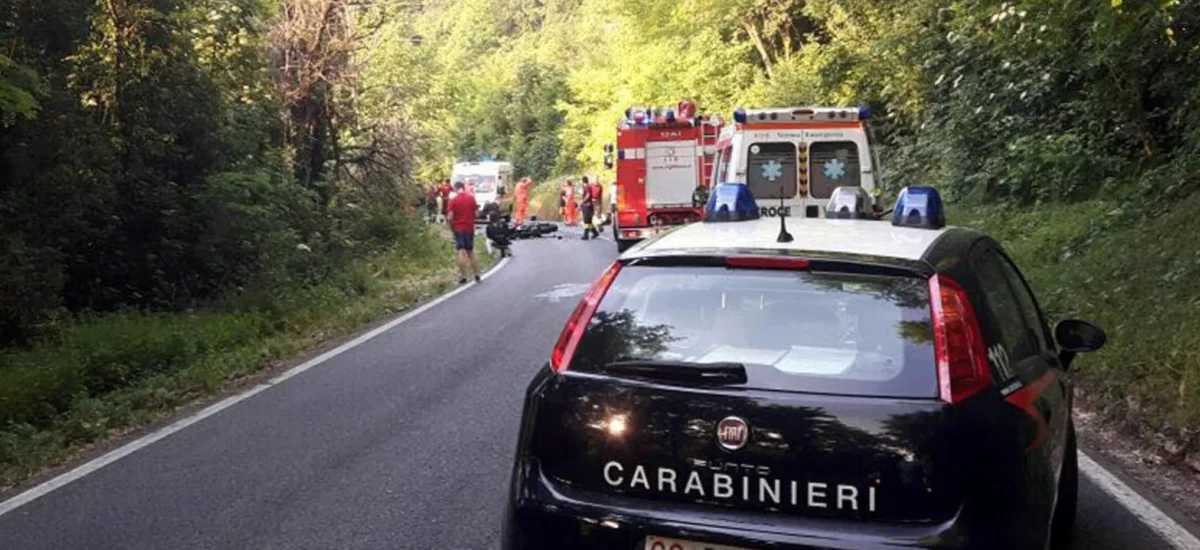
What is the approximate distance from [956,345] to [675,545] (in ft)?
3.44

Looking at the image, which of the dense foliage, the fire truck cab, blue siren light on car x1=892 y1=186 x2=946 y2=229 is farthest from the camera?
the fire truck cab

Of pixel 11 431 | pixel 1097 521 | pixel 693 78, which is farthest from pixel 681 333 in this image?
pixel 693 78

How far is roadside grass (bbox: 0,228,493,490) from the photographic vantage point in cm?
841

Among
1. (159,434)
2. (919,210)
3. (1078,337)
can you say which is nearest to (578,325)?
(919,210)

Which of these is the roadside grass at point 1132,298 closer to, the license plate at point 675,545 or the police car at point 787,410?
the police car at point 787,410

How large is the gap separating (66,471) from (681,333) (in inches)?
200

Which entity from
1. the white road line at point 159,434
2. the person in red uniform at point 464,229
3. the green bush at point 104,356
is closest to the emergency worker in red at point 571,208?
the person in red uniform at point 464,229

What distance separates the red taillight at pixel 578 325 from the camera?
3.92m

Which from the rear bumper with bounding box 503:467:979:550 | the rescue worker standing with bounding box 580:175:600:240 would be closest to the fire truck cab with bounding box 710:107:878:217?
the rear bumper with bounding box 503:467:979:550

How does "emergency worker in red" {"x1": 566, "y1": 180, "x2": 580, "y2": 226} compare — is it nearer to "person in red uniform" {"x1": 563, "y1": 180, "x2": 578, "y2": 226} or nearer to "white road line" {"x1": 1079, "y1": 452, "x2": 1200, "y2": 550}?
"person in red uniform" {"x1": 563, "y1": 180, "x2": 578, "y2": 226}

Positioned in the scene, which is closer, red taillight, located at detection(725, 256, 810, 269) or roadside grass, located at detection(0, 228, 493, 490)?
red taillight, located at detection(725, 256, 810, 269)

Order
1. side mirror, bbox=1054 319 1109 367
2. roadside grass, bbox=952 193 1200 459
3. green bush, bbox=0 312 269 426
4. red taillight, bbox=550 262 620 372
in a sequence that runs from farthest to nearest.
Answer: green bush, bbox=0 312 269 426, roadside grass, bbox=952 193 1200 459, side mirror, bbox=1054 319 1109 367, red taillight, bbox=550 262 620 372

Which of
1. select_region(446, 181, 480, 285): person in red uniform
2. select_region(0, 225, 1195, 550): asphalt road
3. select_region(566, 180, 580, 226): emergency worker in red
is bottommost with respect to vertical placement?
select_region(566, 180, 580, 226): emergency worker in red

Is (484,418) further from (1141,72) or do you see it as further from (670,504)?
(1141,72)
